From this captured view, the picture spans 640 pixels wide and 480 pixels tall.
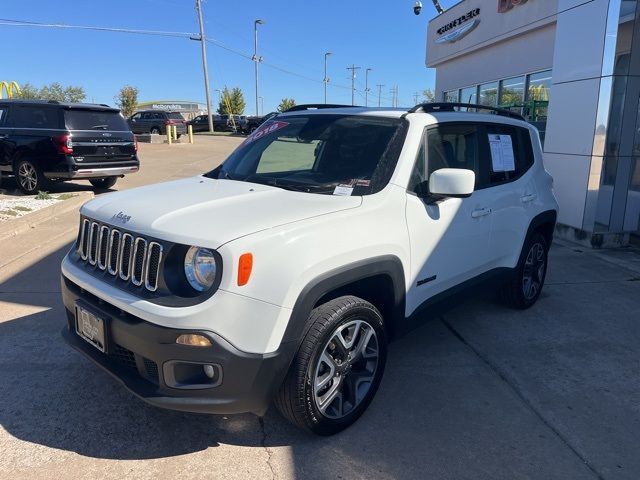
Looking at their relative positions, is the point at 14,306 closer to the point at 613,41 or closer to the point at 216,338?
the point at 216,338

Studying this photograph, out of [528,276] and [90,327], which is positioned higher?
[90,327]

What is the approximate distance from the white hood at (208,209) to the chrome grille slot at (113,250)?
0.20ft

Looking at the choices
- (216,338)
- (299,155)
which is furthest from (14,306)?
(216,338)

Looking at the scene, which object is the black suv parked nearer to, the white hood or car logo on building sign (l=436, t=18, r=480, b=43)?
the white hood

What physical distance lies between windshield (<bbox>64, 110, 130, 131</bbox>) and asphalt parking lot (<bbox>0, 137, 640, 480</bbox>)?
6.11 metres

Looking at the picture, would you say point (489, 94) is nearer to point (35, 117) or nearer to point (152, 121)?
point (35, 117)

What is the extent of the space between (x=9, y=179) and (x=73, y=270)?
11041mm

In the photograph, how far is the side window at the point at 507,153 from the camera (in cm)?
416

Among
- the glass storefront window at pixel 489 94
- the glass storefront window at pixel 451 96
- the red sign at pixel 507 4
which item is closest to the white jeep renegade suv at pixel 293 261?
the red sign at pixel 507 4

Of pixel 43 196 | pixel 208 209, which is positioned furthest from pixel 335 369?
pixel 43 196

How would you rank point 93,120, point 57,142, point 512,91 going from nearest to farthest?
point 57,142 → point 93,120 → point 512,91

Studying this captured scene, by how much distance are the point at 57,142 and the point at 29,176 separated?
109 cm

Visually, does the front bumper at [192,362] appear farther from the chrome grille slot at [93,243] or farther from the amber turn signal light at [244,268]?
the chrome grille slot at [93,243]

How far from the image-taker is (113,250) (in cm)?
281
